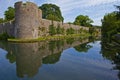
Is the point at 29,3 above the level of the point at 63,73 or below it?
above

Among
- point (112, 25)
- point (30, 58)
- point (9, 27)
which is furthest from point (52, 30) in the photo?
point (30, 58)

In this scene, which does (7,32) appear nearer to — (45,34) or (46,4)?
(45,34)

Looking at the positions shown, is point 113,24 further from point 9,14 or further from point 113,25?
point 9,14

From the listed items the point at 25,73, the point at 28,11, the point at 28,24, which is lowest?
the point at 25,73

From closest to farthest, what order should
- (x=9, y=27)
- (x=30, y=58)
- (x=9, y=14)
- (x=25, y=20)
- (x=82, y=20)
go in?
(x=30, y=58), (x=25, y=20), (x=9, y=27), (x=9, y=14), (x=82, y=20)

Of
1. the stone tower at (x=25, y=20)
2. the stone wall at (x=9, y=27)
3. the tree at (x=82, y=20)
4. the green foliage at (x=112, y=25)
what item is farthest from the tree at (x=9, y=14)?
the tree at (x=82, y=20)

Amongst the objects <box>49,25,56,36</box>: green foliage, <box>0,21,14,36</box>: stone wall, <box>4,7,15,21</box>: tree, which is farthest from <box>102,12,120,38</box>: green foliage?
<box>4,7,15,21</box>: tree

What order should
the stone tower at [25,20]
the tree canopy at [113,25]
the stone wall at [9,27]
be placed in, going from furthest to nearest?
the stone wall at [9,27] → the stone tower at [25,20] → the tree canopy at [113,25]

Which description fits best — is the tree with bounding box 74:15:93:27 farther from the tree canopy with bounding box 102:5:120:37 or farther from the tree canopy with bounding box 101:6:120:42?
the tree canopy with bounding box 101:6:120:42

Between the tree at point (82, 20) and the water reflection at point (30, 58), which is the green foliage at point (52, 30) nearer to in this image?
the water reflection at point (30, 58)

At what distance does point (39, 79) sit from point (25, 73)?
1479 millimetres

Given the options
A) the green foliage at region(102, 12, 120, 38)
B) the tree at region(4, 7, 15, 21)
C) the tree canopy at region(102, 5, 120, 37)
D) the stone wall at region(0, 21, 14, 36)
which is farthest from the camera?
the tree at region(4, 7, 15, 21)

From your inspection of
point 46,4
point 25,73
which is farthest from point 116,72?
point 46,4

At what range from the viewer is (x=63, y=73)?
972 cm
